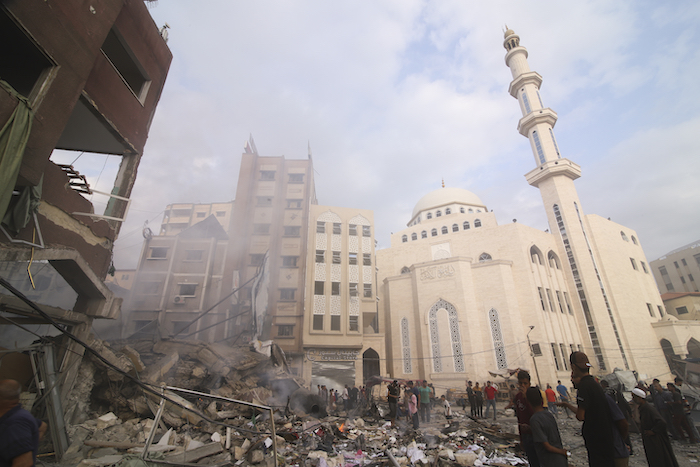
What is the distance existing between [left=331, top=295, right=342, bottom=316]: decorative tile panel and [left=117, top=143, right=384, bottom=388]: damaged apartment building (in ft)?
0.25

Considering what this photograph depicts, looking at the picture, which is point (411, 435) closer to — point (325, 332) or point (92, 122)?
point (92, 122)

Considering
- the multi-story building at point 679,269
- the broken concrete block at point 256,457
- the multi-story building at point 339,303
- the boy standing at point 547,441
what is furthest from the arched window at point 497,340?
the multi-story building at point 679,269

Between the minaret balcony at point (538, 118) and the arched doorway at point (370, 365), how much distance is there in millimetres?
28509

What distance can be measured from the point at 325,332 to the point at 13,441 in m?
22.4

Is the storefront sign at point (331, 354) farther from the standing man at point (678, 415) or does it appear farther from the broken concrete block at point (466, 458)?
the standing man at point (678, 415)

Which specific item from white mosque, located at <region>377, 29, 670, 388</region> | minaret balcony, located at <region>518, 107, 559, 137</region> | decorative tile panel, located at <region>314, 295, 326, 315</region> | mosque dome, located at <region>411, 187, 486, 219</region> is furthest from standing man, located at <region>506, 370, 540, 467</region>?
mosque dome, located at <region>411, 187, 486, 219</region>

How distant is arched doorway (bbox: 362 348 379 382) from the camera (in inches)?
1024

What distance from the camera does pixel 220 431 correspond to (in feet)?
24.2

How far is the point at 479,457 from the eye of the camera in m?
6.49

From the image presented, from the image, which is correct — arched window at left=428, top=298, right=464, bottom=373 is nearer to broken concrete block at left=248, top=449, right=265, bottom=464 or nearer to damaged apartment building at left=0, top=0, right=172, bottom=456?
broken concrete block at left=248, top=449, right=265, bottom=464

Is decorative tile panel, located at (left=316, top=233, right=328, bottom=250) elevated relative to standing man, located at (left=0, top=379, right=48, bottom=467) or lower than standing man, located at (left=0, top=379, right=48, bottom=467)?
elevated

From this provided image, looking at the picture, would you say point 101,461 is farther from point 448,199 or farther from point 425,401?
point 448,199

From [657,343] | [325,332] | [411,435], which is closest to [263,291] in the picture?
[325,332]

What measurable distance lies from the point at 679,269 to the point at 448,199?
1637 inches
